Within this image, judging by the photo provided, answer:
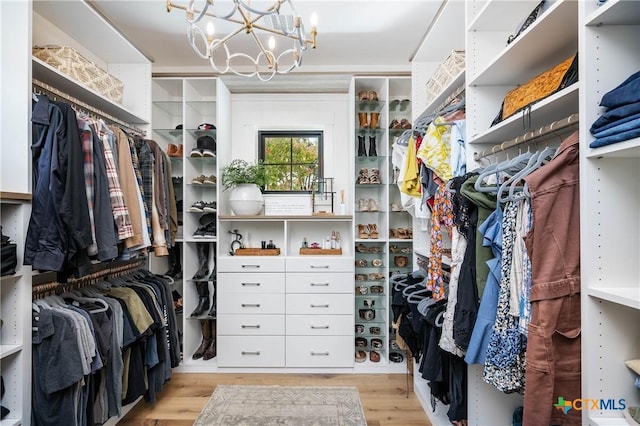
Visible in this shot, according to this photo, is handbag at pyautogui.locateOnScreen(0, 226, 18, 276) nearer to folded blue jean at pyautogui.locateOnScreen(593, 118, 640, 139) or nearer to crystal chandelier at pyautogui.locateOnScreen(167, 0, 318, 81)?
crystal chandelier at pyautogui.locateOnScreen(167, 0, 318, 81)

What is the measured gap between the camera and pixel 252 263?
9.17 feet

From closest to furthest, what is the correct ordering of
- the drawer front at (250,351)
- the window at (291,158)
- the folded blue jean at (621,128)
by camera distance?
the folded blue jean at (621,128), the drawer front at (250,351), the window at (291,158)

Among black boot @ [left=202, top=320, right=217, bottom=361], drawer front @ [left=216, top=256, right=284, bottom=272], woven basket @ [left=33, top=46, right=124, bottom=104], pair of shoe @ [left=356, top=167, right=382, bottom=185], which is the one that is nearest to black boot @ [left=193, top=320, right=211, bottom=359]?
black boot @ [left=202, top=320, right=217, bottom=361]

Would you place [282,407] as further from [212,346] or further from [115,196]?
[115,196]

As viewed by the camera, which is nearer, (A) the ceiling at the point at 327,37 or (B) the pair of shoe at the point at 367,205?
(A) the ceiling at the point at 327,37

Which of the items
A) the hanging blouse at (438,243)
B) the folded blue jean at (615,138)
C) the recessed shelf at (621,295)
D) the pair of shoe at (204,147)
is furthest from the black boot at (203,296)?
the folded blue jean at (615,138)

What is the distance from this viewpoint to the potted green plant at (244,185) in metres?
2.84

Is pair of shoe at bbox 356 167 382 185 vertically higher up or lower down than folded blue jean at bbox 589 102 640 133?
higher up

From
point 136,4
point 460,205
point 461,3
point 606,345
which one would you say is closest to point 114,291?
point 136,4

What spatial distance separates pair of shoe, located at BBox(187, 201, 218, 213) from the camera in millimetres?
2865

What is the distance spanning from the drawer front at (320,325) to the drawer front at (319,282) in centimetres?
21

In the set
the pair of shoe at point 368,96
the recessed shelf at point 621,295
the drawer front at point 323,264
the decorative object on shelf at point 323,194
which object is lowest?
the drawer front at point 323,264

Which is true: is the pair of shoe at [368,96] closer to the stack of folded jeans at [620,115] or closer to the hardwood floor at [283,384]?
the stack of folded jeans at [620,115]

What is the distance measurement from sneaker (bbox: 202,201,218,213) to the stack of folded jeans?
257cm
